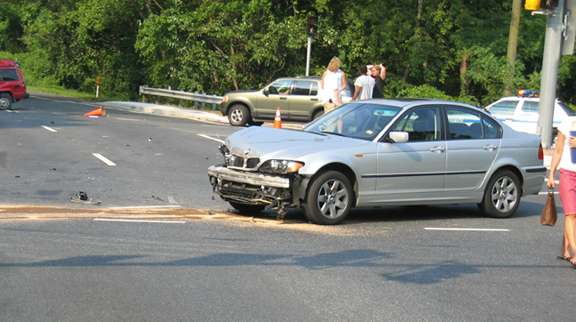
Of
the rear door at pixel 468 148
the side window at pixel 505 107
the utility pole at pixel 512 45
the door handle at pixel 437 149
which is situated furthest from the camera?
the utility pole at pixel 512 45

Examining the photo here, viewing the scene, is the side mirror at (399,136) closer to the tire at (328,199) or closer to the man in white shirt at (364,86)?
the tire at (328,199)

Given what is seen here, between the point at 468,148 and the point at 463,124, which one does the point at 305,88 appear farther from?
the point at 468,148

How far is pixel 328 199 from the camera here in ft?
28.8

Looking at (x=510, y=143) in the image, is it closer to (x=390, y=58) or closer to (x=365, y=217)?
(x=365, y=217)

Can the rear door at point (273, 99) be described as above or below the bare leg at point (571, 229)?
above

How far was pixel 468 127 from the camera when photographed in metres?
10.2

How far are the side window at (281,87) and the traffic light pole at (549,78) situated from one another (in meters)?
8.37

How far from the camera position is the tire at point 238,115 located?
2469cm

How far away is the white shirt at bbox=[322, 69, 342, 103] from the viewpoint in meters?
15.6

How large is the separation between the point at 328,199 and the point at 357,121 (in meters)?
1.46

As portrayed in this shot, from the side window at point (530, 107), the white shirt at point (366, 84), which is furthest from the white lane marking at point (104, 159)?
the side window at point (530, 107)

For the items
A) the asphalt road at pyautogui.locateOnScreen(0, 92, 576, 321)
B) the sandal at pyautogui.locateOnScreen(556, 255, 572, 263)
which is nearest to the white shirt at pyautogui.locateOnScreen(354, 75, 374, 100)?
the asphalt road at pyautogui.locateOnScreen(0, 92, 576, 321)

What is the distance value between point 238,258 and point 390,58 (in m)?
27.9

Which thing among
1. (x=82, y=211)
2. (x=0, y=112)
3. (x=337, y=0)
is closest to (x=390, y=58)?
(x=337, y=0)
